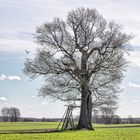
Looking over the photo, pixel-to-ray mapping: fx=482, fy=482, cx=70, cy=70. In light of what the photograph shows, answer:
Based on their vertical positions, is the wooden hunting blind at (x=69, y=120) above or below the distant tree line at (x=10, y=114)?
below

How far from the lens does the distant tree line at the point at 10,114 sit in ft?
562

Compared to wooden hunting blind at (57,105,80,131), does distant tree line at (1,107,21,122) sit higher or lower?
higher

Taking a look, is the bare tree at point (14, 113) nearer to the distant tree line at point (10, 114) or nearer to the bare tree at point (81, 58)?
the distant tree line at point (10, 114)

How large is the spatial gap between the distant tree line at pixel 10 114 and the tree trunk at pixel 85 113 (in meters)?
110

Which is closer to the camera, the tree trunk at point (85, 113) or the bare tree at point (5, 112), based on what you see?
the tree trunk at point (85, 113)

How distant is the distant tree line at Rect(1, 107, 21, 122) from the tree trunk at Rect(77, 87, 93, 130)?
109881mm

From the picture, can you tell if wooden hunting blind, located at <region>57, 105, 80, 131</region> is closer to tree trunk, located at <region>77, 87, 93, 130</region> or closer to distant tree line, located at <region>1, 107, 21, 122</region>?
tree trunk, located at <region>77, 87, 93, 130</region>

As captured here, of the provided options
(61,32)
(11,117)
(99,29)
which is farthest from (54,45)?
(11,117)

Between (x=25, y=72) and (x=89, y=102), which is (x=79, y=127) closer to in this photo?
(x=89, y=102)

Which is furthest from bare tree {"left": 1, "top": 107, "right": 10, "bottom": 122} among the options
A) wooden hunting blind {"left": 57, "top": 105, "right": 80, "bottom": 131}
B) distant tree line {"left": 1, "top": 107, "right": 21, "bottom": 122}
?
wooden hunting blind {"left": 57, "top": 105, "right": 80, "bottom": 131}

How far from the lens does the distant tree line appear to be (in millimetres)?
171413

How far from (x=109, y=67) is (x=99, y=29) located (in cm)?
497

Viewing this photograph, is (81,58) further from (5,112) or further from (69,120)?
(5,112)

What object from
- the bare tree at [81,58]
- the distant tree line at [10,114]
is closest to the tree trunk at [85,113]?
the bare tree at [81,58]
